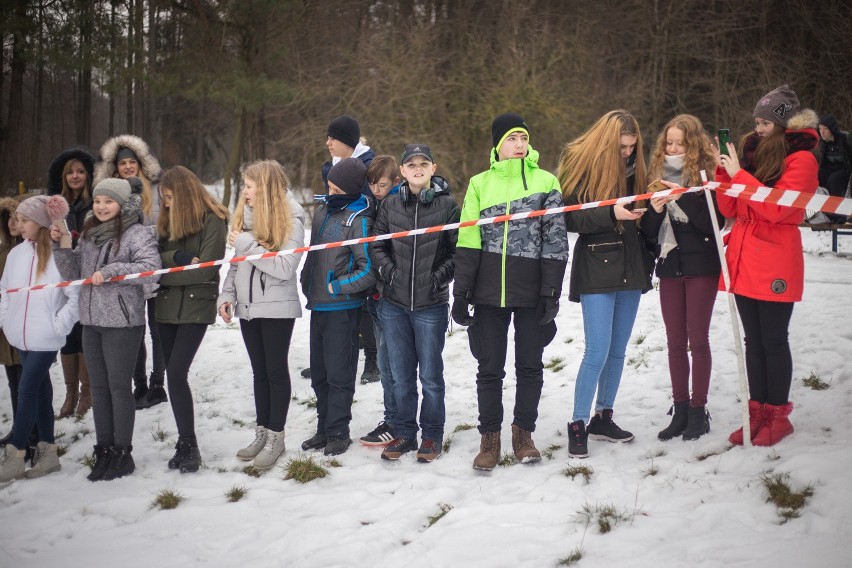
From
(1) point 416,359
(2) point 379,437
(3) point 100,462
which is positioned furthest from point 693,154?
(3) point 100,462

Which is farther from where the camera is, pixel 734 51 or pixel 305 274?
pixel 734 51

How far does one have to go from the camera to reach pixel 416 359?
17.4 ft

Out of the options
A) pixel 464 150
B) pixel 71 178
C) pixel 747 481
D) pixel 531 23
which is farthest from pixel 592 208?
pixel 531 23

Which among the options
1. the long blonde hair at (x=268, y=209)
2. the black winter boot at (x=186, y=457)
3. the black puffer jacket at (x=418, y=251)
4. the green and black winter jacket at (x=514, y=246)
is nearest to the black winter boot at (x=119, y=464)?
the black winter boot at (x=186, y=457)

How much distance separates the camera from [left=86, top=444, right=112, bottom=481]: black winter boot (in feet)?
16.9

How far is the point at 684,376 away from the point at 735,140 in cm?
1555

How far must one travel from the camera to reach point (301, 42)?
20953mm

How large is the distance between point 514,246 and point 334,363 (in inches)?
62.5

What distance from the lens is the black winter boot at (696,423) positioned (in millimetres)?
4902

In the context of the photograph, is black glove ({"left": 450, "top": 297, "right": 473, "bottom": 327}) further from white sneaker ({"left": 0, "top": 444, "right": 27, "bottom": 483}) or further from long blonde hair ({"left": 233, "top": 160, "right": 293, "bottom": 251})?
white sneaker ({"left": 0, "top": 444, "right": 27, "bottom": 483})

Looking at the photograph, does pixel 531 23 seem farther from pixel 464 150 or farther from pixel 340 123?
pixel 340 123

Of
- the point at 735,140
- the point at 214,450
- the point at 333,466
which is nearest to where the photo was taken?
the point at 333,466

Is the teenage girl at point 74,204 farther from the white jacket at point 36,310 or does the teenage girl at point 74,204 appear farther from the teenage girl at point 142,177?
the white jacket at point 36,310

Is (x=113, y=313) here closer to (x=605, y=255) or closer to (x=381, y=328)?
(x=381, y=328)
